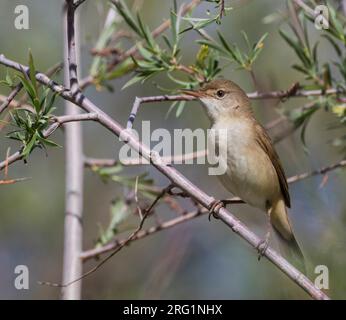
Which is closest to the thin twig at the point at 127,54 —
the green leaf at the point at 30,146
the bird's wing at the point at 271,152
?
the bird's wing at the point at 271,152

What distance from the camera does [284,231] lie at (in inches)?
154

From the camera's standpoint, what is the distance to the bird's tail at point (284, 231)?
3.57 metres

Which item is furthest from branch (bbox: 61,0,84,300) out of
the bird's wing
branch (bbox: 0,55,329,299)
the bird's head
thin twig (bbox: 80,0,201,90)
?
the bird's wing

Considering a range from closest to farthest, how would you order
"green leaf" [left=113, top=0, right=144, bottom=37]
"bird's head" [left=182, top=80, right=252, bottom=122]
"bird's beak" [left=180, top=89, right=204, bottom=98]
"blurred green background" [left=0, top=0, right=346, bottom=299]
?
"green leaf" [left=113, top=0, right=144, bottom=37] < "bird's beak" [left=180, top=89, right=204, bottom=98] < "bird's head" [left=182, top=80, right=252, bottom=122] < "blurred green background" [left=0, top=0, right=346, bottom=299]

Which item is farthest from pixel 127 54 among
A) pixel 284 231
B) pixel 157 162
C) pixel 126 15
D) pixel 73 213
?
pixel 284 231

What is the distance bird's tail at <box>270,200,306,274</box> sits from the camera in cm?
357

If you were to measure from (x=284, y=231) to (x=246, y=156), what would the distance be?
62cm

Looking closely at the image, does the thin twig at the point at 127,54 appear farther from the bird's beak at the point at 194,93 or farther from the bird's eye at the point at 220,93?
the bird's eye at the point at 220,93

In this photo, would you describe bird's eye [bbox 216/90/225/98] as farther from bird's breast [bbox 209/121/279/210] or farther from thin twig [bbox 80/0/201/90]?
thin twig [bbox 80/0/201/90]

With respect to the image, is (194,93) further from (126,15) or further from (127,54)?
(126,15)

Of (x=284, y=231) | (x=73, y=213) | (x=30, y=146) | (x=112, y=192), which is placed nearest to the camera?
(x=30, y=146)

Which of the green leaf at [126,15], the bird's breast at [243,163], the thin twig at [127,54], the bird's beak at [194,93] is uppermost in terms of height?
the thin twig at [127,54]

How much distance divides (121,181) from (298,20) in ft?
4.01

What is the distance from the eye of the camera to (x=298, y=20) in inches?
118
